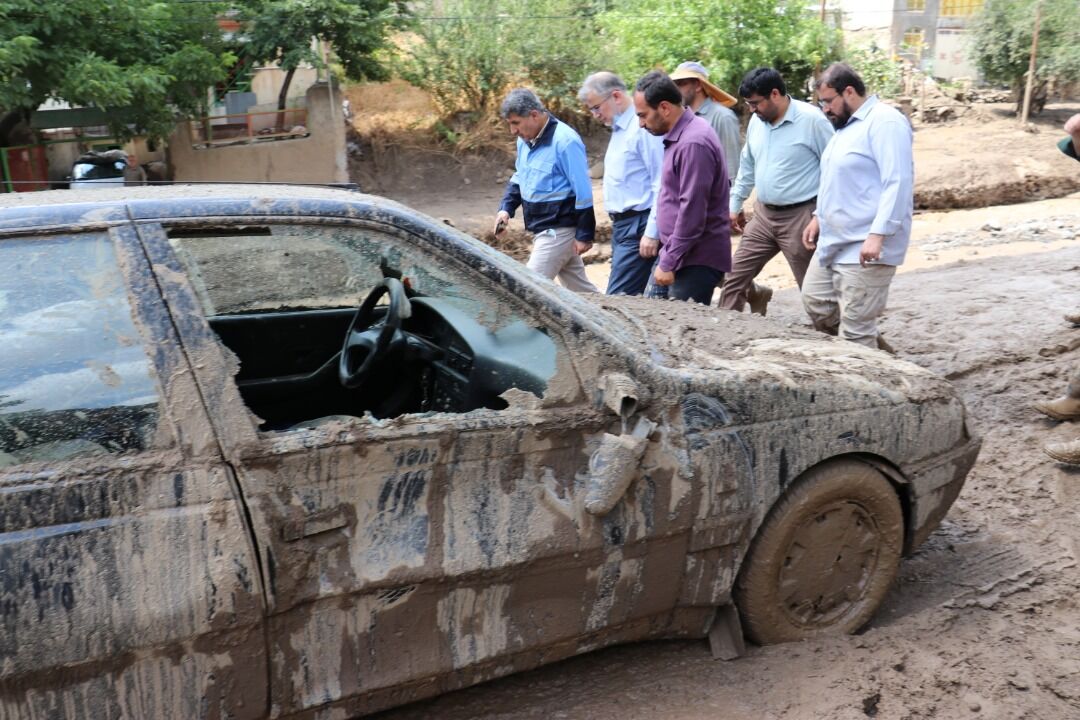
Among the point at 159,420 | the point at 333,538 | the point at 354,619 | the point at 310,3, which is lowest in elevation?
the point at 354,619

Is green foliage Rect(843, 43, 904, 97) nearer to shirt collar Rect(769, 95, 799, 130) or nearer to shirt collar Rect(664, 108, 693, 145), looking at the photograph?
shirt collar Rect(769, 95, 799, 130)

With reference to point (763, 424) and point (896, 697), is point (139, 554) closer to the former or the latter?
point (763, 424)

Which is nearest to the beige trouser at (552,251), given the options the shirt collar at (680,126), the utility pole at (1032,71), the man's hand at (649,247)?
the man's hand at (649,247)

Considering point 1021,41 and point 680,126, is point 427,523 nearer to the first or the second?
point 680,126

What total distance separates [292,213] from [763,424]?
1501mm

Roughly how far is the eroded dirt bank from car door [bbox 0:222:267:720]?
33.9 inches

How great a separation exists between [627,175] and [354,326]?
3.48 metres

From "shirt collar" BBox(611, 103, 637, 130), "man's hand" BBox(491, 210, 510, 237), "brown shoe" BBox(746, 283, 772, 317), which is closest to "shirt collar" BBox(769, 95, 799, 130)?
"shirt collar" BBox(611, 103, 637, 130)

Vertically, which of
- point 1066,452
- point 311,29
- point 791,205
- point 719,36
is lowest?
point 1066,452

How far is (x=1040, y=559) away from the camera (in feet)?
12.9

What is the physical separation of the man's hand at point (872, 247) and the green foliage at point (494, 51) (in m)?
14.3

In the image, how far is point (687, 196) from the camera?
5250 millimetres

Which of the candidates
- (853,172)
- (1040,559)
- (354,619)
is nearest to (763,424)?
(354,619)

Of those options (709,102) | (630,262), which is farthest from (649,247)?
(709,102)
